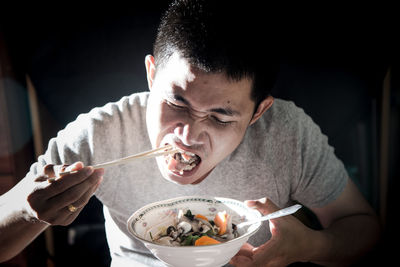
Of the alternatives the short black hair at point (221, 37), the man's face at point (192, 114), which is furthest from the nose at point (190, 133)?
the short black hair at point (221, 37)

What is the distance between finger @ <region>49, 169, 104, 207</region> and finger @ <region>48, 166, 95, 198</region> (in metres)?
0.01

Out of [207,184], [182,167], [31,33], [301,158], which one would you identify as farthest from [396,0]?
[31,33]

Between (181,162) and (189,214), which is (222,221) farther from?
(181,162)

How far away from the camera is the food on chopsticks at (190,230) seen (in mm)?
988

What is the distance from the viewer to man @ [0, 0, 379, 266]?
105 cm

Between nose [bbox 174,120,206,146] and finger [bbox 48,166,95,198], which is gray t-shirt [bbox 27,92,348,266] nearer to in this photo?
nose [bbox 174,120,206,146]

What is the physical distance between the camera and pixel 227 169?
141 cm

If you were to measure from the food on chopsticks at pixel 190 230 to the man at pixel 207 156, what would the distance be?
8cm

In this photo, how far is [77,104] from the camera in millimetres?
2027

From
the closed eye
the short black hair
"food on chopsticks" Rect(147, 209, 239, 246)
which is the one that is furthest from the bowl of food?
the short black hair

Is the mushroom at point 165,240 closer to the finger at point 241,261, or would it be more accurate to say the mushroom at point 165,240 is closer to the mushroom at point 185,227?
the mushroom at point 185,227

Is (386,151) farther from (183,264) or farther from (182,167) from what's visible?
(183,264)

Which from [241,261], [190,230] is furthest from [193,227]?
[241,261]

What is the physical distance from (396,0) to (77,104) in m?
1.81
